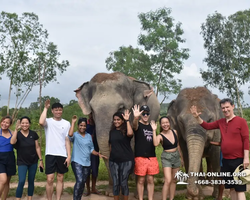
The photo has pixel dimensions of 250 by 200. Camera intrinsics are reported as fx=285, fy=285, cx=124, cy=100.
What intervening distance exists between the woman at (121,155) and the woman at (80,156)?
0.50 metres

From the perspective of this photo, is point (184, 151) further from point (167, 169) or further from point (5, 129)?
point (5, 129)

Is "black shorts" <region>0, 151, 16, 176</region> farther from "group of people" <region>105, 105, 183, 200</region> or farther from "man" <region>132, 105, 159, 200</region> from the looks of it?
"man" <region>132, 105, 159, 200</region>

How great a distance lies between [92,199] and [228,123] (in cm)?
340

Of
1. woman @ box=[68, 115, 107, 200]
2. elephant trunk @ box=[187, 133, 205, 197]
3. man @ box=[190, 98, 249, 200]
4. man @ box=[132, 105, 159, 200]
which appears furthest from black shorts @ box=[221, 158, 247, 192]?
woman @ box=[68, 115, 107, 200]

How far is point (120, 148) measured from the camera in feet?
16.4

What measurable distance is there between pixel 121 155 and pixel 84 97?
7.95 ft

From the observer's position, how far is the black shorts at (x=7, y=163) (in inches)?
202

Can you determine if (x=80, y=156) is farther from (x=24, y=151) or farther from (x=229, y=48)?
(x=229, y=48)

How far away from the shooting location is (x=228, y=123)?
4535mm

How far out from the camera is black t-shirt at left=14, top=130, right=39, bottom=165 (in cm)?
514

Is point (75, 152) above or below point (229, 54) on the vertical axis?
below

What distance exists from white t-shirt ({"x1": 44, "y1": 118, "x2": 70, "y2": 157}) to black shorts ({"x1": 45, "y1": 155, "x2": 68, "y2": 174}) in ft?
0.25

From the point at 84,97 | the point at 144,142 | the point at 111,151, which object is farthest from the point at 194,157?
the point at 84,97

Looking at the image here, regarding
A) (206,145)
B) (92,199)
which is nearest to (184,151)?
(206,145)
